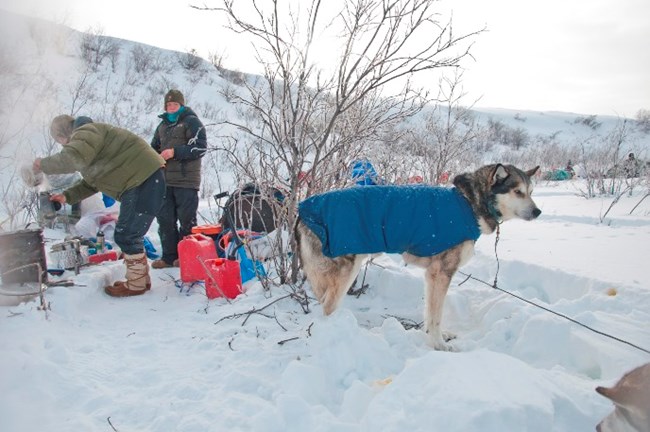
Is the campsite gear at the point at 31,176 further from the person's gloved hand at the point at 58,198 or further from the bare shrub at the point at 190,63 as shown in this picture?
the bare shrub at the point at 190,63

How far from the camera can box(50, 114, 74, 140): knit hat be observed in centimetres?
380

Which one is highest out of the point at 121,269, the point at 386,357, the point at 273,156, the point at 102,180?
the point at 273,156

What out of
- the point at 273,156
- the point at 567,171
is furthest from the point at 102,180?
the point at 567,171

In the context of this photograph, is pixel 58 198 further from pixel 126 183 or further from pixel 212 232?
pixel 212 232

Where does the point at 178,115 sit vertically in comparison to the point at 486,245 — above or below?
above

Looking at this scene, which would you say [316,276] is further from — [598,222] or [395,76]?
[598,222]

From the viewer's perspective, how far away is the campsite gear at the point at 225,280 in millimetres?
3646

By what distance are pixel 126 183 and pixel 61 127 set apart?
827mm

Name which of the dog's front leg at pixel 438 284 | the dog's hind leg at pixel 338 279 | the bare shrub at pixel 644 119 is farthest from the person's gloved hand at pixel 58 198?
the bare shrub at pixel 644 119

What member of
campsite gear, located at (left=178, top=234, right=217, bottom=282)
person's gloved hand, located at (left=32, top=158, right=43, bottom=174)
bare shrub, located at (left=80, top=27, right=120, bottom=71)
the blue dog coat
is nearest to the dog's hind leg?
the blue dog coat

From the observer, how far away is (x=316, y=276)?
9.78 ft

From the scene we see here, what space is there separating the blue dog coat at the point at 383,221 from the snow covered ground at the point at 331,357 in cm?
54

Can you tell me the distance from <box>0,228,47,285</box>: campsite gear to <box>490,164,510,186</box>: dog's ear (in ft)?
11.9

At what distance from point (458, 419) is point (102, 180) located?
12.2 ft
